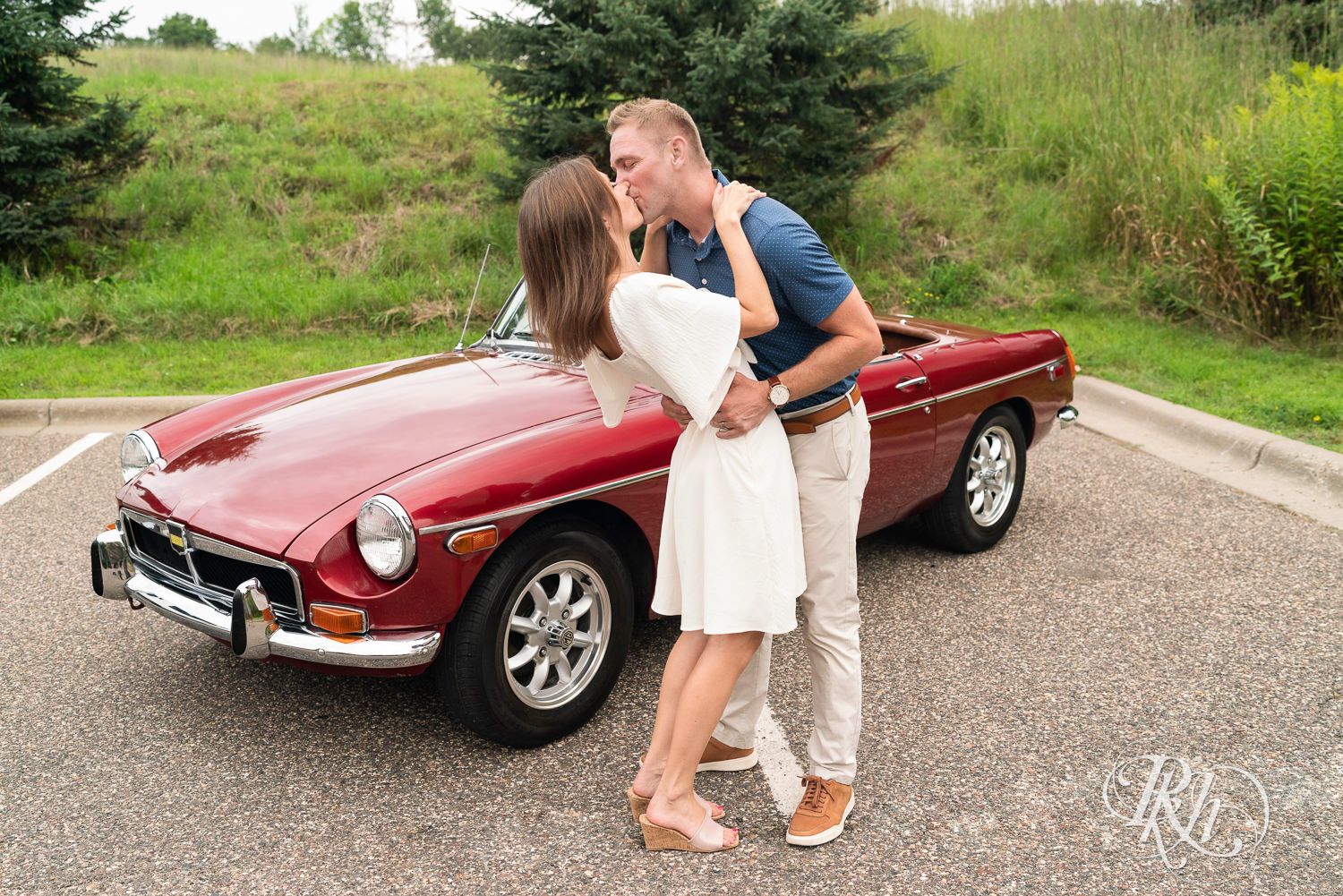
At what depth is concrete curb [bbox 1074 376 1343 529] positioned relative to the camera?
5.56 metres

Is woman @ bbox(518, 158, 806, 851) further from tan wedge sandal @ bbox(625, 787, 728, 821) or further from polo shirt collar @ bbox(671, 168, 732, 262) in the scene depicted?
polo shirt collar @ bbox(671, 168, 732, 262)

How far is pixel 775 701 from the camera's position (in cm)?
354

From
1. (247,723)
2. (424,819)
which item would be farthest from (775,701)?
(247,723)

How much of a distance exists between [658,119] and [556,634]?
1.58 m

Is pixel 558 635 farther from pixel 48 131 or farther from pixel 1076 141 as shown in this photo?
pixel 1076 141

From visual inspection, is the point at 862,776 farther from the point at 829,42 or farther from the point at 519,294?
the point at 829,42

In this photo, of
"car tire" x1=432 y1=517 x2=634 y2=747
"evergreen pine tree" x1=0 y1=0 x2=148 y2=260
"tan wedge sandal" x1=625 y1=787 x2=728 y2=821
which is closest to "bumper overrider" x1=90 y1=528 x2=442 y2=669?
"car tire" x1=432 y1=517 x2=634 y2=747

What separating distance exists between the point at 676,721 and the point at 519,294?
97.6 inches

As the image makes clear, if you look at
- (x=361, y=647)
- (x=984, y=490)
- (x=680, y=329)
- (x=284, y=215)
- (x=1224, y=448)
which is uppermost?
(x=284, y=215)

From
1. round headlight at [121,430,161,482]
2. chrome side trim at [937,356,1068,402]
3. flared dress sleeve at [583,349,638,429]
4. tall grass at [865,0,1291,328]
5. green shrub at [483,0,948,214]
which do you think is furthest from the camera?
tall grass at [865,0,1291,328]

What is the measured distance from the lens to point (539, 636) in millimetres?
3182

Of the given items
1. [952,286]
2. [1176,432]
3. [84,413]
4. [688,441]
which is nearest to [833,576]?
[688,441]

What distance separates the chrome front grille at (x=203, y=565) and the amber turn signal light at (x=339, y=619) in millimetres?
68

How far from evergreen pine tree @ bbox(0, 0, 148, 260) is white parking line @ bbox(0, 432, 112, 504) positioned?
464cm
